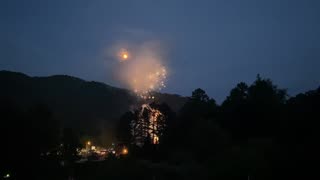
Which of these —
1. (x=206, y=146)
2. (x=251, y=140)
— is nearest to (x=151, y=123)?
(x=206, y=146)

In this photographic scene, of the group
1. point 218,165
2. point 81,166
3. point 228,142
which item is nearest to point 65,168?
point 81,166

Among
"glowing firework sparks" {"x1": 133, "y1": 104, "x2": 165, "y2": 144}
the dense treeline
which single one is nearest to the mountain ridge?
"glowing firework sparks" {"x1": 133, "y1": 104, "x2": 165, "y2": 144}

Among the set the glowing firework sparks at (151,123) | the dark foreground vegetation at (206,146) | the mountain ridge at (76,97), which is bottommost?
the dark foreground vegetation at (206,146)

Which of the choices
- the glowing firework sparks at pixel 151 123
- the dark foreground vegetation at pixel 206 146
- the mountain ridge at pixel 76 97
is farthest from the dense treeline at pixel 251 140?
the mountain ridge at pixel 76 97

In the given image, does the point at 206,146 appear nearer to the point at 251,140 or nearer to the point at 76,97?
the point at 251,140

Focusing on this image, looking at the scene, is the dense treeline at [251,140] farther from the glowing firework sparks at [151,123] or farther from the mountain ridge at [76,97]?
the mountain ridge at [76,97]

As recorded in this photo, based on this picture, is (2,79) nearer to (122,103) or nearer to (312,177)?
(122,103)

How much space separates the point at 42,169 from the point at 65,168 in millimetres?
8922

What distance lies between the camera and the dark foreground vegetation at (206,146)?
3106 centimetres

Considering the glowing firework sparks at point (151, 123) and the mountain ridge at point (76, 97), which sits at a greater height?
the mountain ridge at point (76, 97)

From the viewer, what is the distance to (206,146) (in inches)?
1542

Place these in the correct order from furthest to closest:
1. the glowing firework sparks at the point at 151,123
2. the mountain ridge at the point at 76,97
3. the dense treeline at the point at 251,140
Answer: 1. the mountain ridge at the point at 76,97
2. the glowing firework sparks at the point at 151,123
3. the dense treeline at the point at 251,140

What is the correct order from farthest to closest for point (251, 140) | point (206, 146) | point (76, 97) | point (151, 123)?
point (76, 97) < point (151, 123) < point (206, 146) < point (251, 140)

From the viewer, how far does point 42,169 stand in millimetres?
44344
